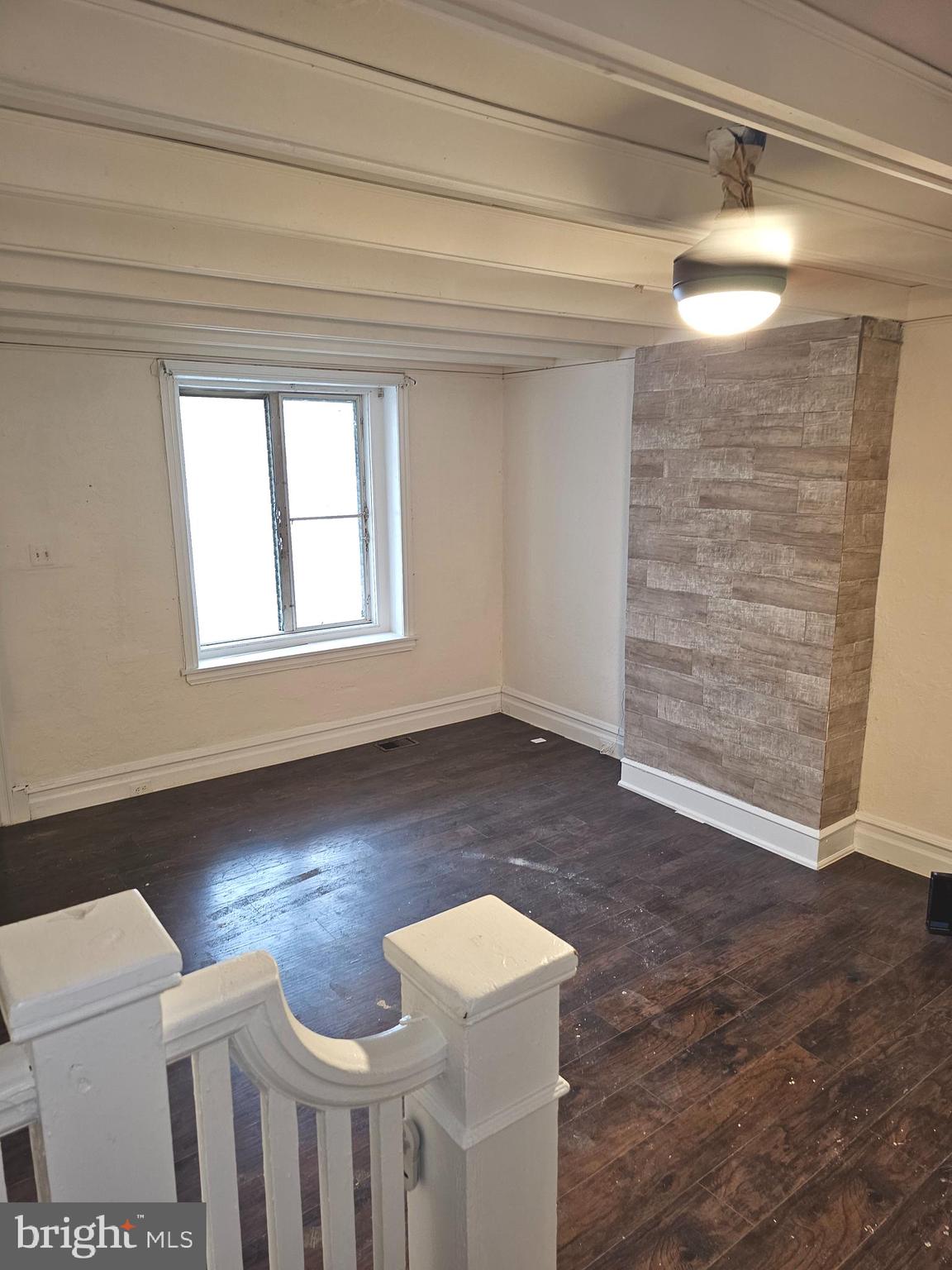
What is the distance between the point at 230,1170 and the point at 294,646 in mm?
4197

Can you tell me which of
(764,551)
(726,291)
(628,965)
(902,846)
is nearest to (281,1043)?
(726,291)

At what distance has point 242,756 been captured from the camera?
4.74 metres

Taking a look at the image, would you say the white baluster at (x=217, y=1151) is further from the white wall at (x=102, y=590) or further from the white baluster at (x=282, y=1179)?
the white wall at (x=102, y=590)

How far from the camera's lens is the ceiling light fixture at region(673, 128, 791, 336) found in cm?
157

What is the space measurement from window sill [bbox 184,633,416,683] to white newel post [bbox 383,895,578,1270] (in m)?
3.75

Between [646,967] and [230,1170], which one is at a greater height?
[230,1170]

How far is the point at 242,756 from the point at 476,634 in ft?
5.78

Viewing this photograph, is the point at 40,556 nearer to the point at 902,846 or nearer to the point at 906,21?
the point at 906,21

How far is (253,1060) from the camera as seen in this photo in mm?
853

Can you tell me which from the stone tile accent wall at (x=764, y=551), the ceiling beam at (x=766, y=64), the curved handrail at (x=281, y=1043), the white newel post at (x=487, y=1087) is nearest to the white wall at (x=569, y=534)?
the stone tile accent wall at (x=764, y=551)

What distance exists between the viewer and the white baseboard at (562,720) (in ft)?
16.1

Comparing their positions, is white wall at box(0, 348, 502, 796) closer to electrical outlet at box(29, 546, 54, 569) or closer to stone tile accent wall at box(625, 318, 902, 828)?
electrical outlet at box(29, 546, 54, 569)

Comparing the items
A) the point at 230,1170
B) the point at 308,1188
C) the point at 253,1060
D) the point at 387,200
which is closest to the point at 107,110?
the point at 387,200

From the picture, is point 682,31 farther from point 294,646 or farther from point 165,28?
point 294,646
